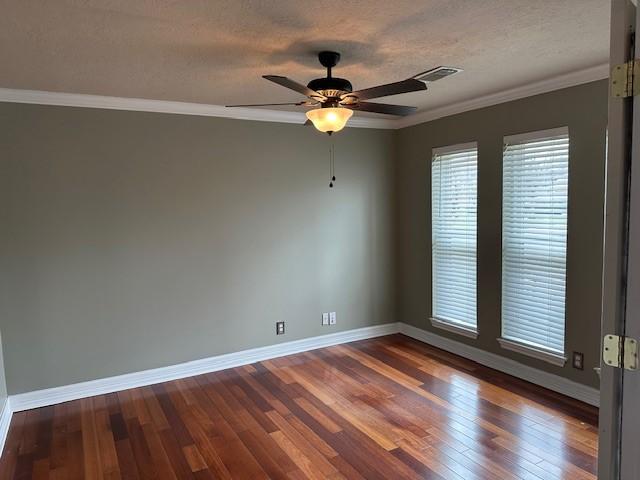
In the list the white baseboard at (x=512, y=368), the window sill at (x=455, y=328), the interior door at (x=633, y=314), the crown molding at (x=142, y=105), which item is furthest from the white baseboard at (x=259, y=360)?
the interior door at (x=633, y=314)

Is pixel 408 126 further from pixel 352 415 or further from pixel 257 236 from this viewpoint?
pixel 352 415

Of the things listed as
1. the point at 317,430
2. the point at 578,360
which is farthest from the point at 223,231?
the point at 578,360

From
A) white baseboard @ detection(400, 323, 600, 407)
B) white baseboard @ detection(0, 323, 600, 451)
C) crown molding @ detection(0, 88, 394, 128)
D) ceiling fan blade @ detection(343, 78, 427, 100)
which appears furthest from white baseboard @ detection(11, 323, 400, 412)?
ceiling fan blade @ detection(343, 78, 427, 100)

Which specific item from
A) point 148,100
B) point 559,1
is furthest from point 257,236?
point 559,1

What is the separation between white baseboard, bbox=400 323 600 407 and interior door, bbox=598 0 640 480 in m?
2.29

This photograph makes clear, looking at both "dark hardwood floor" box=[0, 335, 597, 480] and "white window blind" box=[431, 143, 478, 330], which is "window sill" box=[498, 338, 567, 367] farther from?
"white window blind" box=[431, 143, 478, 330]

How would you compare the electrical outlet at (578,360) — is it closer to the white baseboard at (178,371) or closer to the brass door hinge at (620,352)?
→ the white baseboard at (178,371)

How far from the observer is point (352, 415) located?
319 cm

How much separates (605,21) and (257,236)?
307 cm

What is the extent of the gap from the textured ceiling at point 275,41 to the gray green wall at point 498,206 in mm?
346

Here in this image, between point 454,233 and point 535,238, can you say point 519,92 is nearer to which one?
point 535,238

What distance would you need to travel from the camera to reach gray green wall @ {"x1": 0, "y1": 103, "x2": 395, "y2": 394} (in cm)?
339

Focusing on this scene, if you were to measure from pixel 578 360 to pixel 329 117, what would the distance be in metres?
2.61

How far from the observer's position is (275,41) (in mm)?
2408
